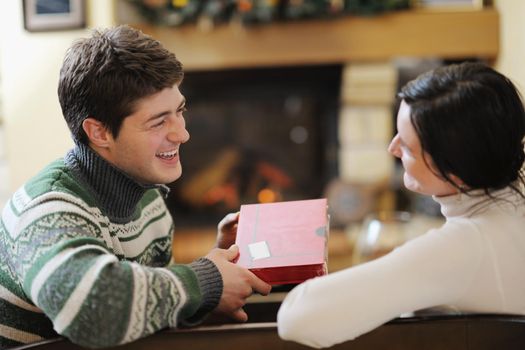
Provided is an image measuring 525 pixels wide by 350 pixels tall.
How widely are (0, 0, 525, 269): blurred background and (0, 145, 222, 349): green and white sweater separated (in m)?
1.74

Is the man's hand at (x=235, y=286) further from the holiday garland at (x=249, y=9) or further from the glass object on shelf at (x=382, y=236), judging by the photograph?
the holiday garland at (x=249, y=9)

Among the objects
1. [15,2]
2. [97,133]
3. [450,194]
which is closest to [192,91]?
[15,2]

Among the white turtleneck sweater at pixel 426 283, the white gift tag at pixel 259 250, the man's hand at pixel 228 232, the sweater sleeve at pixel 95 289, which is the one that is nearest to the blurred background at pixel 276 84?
the man's hand at pixel 228 232

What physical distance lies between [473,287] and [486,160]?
187 mm

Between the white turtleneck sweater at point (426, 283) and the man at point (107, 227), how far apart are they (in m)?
0.17

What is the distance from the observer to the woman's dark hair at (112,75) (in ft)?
4.14

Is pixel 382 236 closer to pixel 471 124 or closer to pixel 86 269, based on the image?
pixel 471 124

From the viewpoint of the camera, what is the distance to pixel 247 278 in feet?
3.98

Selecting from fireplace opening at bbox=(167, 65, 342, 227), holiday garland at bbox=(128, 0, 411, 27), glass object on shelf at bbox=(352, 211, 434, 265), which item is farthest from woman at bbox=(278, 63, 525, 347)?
fireplace opening at bbox=(167, 65, 342, 227)

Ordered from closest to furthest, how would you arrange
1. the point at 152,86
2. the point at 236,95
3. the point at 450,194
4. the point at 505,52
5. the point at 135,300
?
the point at 135,300, the point at 450,194, the point at 152,86, the point at 505,52, the point at 236,95

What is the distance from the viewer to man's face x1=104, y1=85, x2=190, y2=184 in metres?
1.29

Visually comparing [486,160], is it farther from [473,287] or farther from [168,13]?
[168,13]

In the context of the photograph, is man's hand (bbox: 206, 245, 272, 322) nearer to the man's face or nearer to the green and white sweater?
the green and white sweater

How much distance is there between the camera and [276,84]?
138 inches
